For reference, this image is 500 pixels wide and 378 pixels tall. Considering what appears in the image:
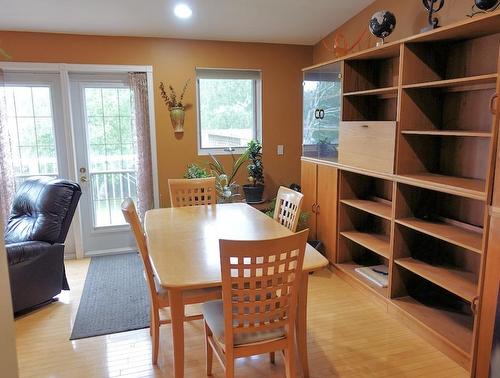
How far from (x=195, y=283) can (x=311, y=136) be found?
2698 millimetres

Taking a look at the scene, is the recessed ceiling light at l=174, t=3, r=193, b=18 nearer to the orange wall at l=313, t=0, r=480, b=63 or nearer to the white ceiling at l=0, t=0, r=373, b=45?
the white ceiling at l=0, t=0, r=373, b=45

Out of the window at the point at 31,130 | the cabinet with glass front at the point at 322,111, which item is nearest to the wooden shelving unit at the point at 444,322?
the cabinet with glass front at the point at 322,111

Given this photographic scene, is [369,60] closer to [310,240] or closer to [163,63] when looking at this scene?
[310,240]

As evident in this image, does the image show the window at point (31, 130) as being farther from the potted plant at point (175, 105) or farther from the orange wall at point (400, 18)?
the orange wall at point (400, 18)

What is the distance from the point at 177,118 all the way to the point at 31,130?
4.88 ft

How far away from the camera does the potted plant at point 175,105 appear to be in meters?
4.17

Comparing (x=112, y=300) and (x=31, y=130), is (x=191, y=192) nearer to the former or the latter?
(x=112, y=300)

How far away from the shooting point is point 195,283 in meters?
1.67

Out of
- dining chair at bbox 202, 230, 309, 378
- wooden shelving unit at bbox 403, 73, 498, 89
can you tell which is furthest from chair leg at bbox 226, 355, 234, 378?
wooden shelving unit at bbox 403, 73, 498, 89

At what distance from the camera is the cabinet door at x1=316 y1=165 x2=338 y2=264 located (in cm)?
360

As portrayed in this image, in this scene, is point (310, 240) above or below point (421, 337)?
above

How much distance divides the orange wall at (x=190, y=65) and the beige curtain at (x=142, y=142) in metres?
0.12

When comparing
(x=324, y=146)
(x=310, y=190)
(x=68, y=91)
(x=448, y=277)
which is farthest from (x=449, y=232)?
(x=68, y=91)

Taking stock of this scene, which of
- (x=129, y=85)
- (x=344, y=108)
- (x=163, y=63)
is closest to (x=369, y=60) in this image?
(x=344, y=108)
